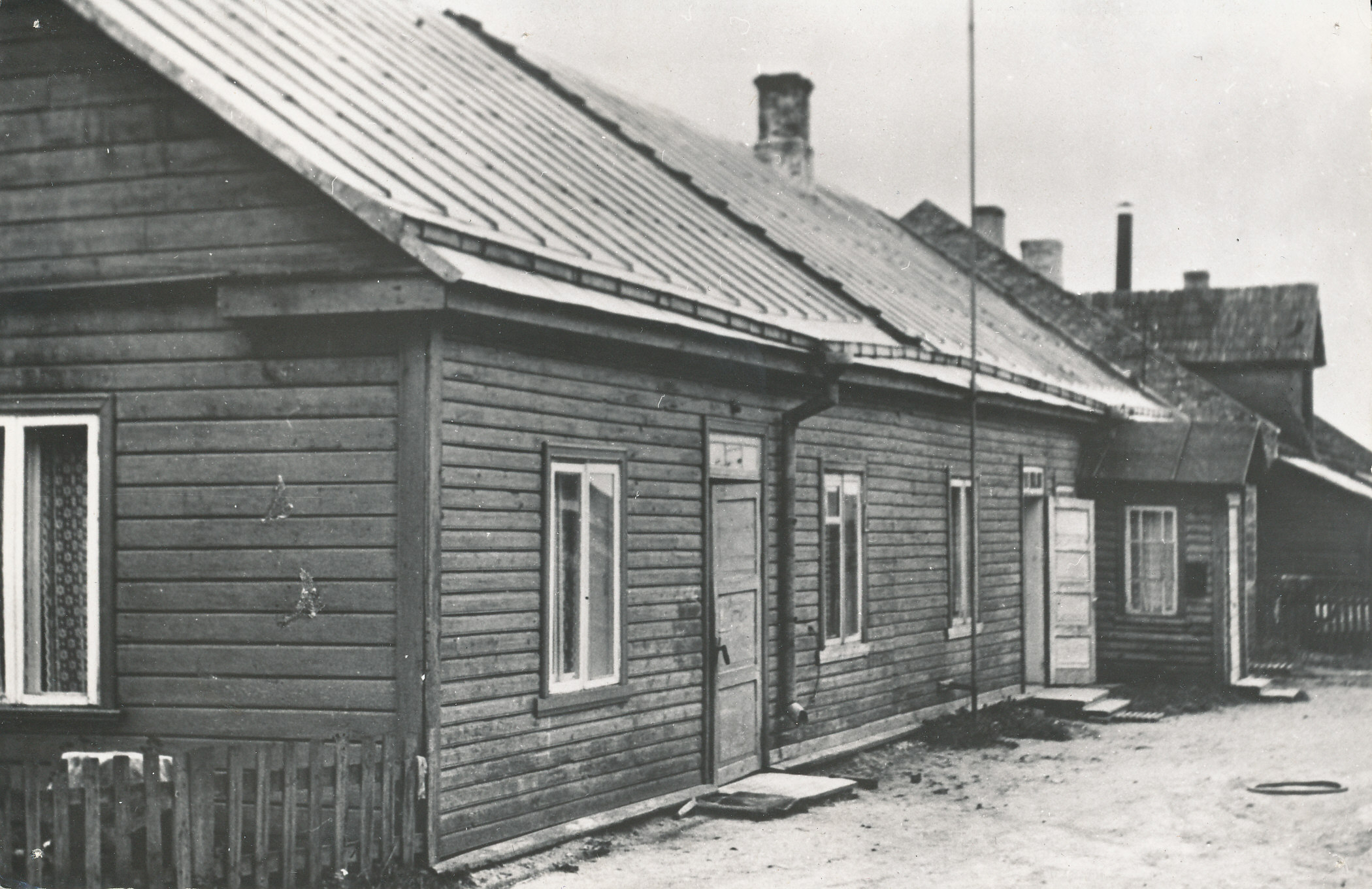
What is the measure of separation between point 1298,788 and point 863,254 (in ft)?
30.4

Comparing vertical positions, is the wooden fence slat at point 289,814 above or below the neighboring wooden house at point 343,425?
below

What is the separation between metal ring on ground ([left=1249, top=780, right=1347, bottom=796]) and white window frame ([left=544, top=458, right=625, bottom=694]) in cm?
551

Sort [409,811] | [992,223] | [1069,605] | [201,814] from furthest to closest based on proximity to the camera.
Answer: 1. [992,223]
2. [1069,605]
3. [409,811]
4. [201,814]

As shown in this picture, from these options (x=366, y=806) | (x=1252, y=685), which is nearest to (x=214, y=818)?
(x=366, y=806)

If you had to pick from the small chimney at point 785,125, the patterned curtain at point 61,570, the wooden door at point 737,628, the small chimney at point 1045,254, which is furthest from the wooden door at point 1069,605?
the small chimney at point 1045,254

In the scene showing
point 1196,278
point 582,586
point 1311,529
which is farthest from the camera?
point 1196,278

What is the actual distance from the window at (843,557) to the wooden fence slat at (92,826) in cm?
744

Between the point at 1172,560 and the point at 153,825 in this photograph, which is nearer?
the point at 153,825

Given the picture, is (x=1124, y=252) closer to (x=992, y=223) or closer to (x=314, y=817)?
(x=992, y=223)

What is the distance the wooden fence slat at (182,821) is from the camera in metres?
7.11

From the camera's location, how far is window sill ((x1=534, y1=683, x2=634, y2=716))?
919 cm

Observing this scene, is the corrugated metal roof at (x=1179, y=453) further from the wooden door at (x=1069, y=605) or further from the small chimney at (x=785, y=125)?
the small chimney at (x=785, y=125)

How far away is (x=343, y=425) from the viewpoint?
827cm

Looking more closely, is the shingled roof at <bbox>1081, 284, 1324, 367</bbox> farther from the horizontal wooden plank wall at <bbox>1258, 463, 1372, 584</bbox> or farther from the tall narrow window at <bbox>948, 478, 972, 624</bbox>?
the tall narrow window at <bbox>948, 478, 972, 624</bbox>
